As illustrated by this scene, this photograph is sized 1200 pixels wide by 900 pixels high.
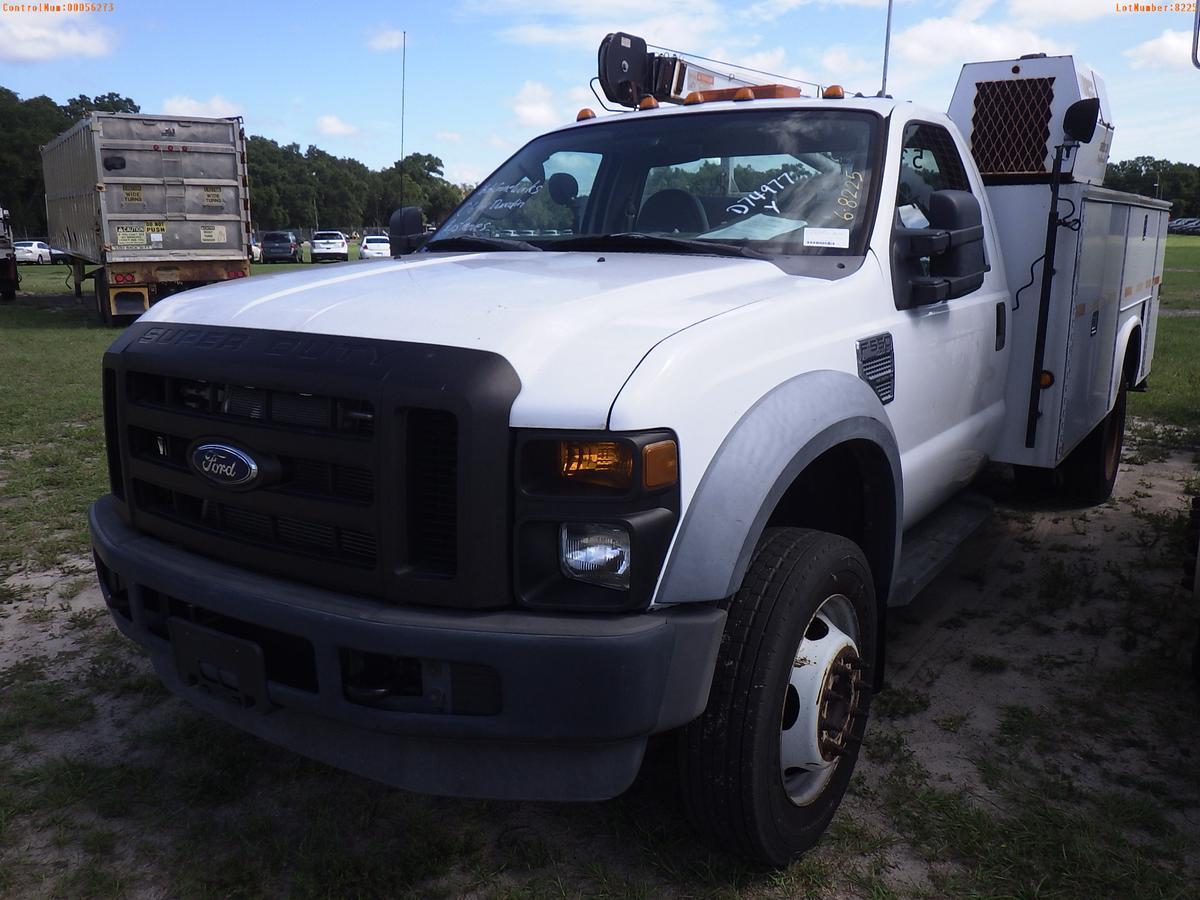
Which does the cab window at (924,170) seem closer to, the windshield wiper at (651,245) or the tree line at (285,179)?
the windshield wiper at (651,245)

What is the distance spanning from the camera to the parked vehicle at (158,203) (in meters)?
14.9

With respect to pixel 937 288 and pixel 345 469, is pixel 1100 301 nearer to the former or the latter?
pixel 937 288

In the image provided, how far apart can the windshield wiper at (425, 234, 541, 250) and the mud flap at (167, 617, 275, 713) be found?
5.41 feet

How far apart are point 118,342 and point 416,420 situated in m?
1.16

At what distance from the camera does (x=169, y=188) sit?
15289mm

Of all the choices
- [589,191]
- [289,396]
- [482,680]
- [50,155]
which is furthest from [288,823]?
[50,155]

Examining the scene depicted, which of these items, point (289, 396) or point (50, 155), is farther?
point (50, 155)

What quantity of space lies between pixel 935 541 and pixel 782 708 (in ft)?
5.14

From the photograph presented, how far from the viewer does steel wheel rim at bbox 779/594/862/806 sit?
252cm

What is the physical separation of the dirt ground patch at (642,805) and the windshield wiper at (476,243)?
5.60 feet

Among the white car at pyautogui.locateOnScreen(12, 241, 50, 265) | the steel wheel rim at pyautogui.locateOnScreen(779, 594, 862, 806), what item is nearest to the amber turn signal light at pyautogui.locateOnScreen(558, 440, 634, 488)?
the steel wheel rim at pyautogui.locateOnScreen(779, 594, 862, 806)

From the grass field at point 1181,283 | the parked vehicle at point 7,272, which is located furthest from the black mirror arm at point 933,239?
the parked vehicle at point 7,272

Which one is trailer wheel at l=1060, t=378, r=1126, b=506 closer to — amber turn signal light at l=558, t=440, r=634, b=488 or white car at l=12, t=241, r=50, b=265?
amber turn signal light at l=558, t=440, r=634, b=488

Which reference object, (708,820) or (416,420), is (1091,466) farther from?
(416,420)
